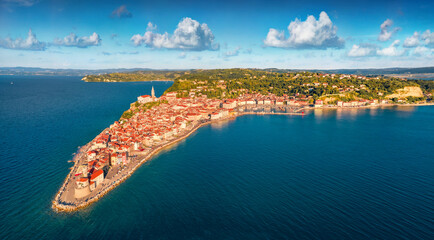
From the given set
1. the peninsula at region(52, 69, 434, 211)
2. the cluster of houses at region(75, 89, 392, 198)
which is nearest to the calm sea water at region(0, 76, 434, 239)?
the peninsula at region(52, 69, 434, 211)

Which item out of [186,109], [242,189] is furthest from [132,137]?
[186,109]

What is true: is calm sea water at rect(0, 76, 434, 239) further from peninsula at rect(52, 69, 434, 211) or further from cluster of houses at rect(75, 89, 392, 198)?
cluster of houses at rect(75, 89, 392, 198)

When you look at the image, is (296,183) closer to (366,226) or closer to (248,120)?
(366,226)

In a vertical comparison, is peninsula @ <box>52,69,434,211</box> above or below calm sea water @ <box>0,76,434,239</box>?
above

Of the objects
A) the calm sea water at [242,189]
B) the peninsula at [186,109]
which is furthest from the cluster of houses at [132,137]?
the calm sea water at [242,189]

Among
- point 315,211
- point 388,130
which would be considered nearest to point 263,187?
point 315,211

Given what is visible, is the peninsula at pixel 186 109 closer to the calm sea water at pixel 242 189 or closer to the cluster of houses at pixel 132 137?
the cluster of houses at pixel 132 137
